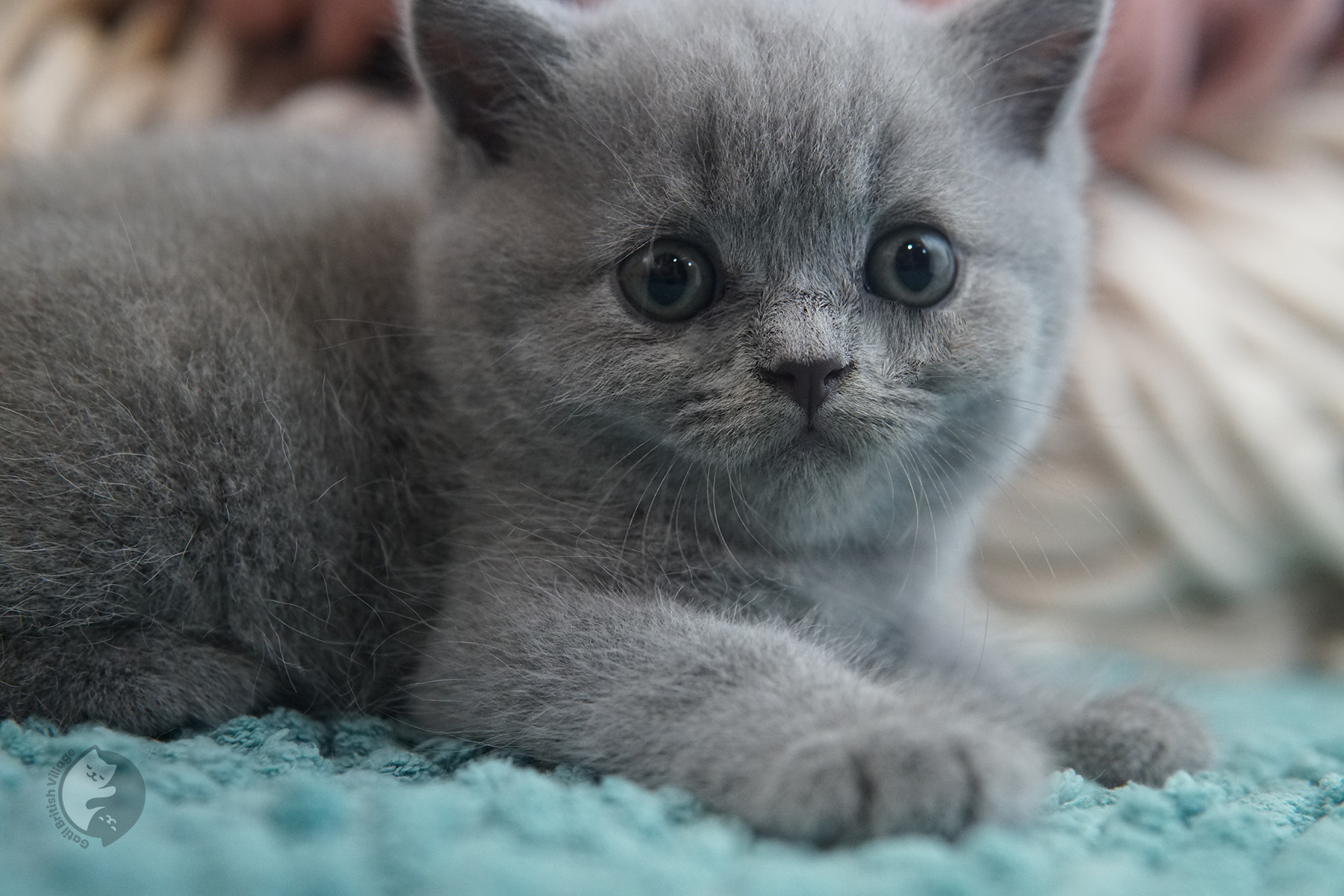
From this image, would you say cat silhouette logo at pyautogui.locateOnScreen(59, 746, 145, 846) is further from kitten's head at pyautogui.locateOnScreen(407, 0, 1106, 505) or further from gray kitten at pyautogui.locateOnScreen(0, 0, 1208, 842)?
kitten's head at pyautogui.locateOnScreen(407, 0, 1106, 505)

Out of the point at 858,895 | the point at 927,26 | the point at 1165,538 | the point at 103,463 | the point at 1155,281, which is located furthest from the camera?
the point at 1155,281

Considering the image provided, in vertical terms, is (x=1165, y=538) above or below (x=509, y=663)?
above

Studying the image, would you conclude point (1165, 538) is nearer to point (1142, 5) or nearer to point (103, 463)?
point (1142, 5)

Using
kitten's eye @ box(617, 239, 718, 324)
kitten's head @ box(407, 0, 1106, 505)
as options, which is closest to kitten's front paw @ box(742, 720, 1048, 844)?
kitten's head @ box(407, 0, 1106, 505)

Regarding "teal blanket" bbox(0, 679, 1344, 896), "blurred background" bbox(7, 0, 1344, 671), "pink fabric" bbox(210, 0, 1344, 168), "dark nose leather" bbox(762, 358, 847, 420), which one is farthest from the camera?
"pink fabric" bbox(210, 0, 1344, 168)

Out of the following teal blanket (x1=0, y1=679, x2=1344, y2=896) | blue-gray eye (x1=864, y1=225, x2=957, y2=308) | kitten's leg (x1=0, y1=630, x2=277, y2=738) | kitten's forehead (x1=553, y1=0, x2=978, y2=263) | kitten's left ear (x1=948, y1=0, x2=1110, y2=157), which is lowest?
kitten's leg (x1=0, y1=630, x2=277, y2=738)

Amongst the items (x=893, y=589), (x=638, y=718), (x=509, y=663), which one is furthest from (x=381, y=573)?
(x=893, y=589)

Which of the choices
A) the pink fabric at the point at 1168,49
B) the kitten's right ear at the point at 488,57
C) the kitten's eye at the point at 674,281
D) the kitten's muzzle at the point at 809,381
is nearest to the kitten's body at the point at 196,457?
the kitten's right ear at the point at 488,57
